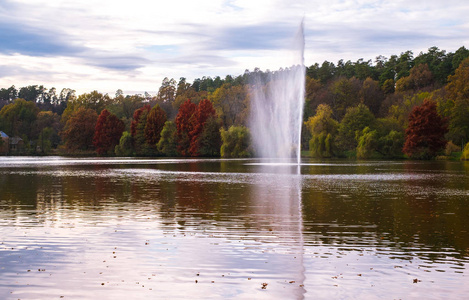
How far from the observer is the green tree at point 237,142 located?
102 m

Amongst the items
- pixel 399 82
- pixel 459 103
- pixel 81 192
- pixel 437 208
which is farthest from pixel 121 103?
pixel 437 208

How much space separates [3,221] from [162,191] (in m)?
12.7

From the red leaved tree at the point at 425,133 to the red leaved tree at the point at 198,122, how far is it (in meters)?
44.6

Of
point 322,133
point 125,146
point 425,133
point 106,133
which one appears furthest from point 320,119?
point 106,133

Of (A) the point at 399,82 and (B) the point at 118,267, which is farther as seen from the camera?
(A) the point at 399,82

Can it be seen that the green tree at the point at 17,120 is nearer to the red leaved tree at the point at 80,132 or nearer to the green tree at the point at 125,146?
the red leaved tree at the point at 80,132

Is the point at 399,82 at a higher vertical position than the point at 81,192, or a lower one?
higher

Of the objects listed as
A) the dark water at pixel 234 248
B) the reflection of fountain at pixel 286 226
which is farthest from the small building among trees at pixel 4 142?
the dark water at pixel 234 248

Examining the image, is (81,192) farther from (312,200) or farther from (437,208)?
(437,208)

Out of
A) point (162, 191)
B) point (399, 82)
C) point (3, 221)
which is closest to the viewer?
point (3, 221)

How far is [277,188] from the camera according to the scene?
32.0m

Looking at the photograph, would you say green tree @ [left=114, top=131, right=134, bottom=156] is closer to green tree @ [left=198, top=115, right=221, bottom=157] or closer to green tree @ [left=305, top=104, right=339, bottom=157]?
green tree @ [left=198, top=115, right=221, bottom=157]

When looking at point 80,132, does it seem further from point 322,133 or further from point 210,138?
point 322,133

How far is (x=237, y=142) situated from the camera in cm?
10194
